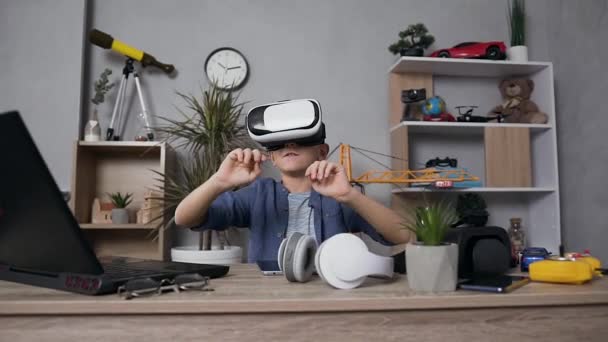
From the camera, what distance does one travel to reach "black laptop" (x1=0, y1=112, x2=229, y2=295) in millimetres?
599

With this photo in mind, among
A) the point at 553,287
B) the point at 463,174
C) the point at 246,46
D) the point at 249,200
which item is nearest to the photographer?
the point at 553,287

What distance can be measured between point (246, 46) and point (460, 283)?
2428mm

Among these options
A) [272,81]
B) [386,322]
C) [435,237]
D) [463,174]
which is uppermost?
[272,81]

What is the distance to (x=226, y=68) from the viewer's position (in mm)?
2787

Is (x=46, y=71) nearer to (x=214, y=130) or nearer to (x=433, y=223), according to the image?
(x=214, y=130)

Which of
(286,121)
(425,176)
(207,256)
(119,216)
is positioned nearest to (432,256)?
(286,121)

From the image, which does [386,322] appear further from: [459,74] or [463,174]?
[459,74]

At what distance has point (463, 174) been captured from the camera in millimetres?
2512

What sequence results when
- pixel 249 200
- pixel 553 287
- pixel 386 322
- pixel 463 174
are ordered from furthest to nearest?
1. pixel 463 174
2. pixel 249 200
3. pixel 553 287
4. pixel 386 322

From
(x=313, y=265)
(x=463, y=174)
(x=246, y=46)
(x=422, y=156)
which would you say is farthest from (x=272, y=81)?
(x=313, y=265)

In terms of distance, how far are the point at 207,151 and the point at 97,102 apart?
77 centimetres

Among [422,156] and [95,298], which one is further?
[422,156]

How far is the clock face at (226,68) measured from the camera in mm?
2785

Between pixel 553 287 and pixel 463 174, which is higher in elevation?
pixel 463 174
